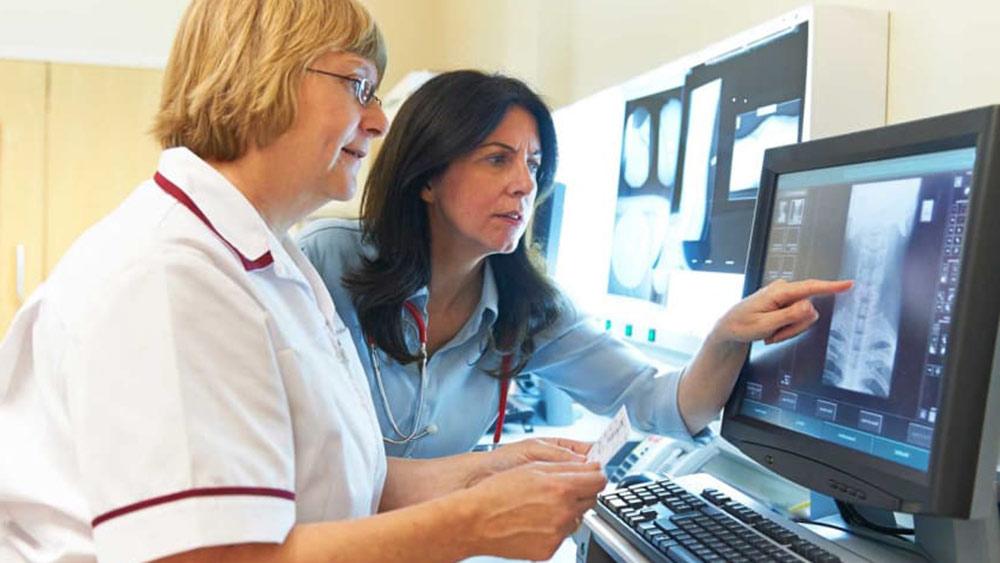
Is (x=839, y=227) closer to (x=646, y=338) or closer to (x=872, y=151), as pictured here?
(x=872, y=151)

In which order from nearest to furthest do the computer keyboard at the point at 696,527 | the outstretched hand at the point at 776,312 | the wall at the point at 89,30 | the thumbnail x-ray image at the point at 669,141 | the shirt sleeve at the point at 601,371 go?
the computer keyboard at the point at 696,527, the outstretched hand at the point at 776,312, the shirt sleeve at the point at 601,371, the thumbnail x-ray image at the point at 669,141, the wall at the point at 89,30

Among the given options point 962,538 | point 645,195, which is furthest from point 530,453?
point 645,195

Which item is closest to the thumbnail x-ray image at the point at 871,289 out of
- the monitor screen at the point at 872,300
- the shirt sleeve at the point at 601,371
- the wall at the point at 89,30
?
the monitor screen at the point at 872,300

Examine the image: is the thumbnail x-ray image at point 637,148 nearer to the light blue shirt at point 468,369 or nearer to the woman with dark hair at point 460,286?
the woman with dark hair at point 460,286

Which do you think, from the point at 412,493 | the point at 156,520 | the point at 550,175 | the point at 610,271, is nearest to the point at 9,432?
the point at 156,520

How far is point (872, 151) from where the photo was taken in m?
0.87

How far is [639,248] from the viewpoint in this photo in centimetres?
179

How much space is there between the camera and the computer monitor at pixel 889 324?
2.33 feet

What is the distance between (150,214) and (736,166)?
96 centimetres

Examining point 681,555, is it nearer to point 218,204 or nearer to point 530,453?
point 530,453

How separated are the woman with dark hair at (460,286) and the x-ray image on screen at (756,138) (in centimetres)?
33

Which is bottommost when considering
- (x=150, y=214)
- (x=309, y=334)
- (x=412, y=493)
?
(x=412, y=493)

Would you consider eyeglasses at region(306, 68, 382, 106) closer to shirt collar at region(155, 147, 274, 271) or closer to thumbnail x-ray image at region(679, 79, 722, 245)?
shirt collar at region(155, 147, 274, 271)

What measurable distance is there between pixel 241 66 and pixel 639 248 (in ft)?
3.45
